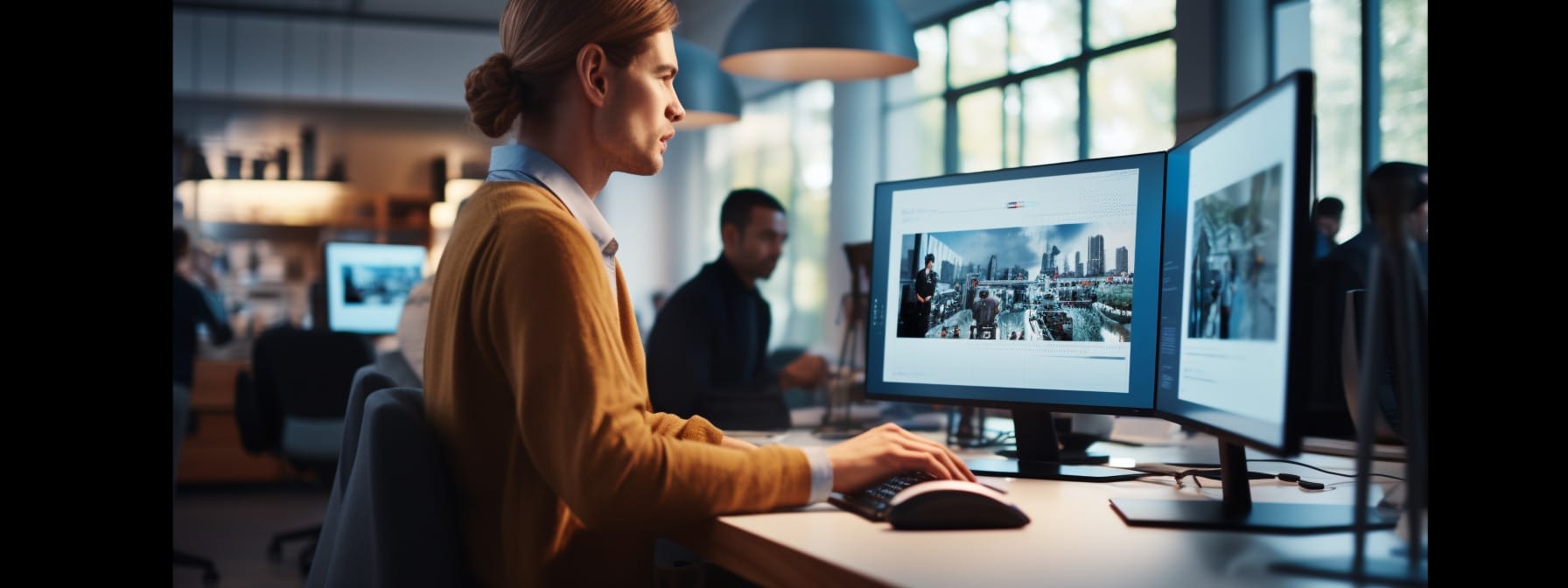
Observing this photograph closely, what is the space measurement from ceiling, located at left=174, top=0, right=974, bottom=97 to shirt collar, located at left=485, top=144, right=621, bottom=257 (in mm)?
7480

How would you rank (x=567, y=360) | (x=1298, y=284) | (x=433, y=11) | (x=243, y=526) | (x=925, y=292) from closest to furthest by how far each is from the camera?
(x=1298, y=284), (x=567, y=360), (x=925, y=292), (x=243, y=526), (x=433, y=11)

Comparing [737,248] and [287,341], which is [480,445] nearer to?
[737,248]

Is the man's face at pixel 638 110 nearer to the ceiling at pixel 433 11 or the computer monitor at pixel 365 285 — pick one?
the computer monitor at pixel 365 285

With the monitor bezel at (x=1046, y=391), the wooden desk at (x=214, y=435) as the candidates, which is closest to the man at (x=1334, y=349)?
the monitor bezel at (x=1046, y=391)

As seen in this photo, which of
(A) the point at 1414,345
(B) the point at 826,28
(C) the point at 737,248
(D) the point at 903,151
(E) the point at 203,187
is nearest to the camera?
(A) the point at 1414,345

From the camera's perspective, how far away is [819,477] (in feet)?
4.09

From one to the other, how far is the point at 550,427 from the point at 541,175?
332 mm

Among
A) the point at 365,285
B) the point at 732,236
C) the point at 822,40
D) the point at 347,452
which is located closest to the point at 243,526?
the point at 365,285

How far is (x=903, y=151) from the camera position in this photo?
7242 millimetres

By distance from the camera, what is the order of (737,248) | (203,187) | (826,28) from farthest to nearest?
1. (203,187)
2. (737,248)
3. (826,28)

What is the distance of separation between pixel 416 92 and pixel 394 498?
9.19m

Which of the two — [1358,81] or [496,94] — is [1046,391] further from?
[1358,81]
